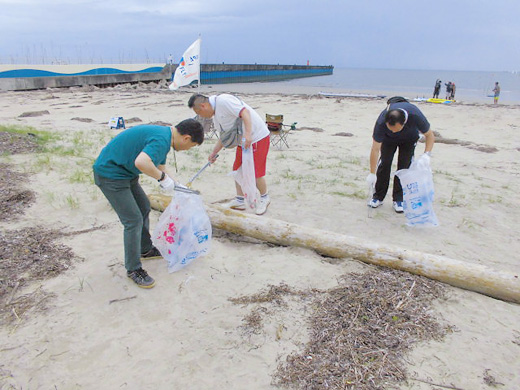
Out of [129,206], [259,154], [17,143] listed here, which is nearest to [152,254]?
[129,206]

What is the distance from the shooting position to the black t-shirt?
3771mm

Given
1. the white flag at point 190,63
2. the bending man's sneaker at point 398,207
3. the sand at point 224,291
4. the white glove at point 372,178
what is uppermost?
the white flag at point 190,63

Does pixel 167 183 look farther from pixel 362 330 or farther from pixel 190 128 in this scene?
pixel 362 330

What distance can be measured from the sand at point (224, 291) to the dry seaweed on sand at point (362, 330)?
3.3 inches

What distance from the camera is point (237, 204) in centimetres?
437

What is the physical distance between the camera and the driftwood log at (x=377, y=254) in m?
2.75

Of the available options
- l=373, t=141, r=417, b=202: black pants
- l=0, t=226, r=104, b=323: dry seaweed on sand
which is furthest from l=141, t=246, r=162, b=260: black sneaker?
l=373, t=141, r=417, b=202: black pants

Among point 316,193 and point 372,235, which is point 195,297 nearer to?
point 372,235

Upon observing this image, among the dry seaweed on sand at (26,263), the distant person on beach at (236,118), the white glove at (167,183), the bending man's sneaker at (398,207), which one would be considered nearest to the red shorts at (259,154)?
the distant person on beach at (236,118)

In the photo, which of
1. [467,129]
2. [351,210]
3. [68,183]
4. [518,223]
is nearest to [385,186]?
[351,210]

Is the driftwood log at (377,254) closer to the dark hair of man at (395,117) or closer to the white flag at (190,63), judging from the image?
the dark hair of man at (395,117)

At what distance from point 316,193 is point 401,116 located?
5.86 ft

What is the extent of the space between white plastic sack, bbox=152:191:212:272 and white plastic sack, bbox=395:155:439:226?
2169 millimetres

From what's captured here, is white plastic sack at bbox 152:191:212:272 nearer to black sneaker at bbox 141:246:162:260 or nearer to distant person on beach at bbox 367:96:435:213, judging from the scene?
black sneaker at bbox 141:246:162:260
